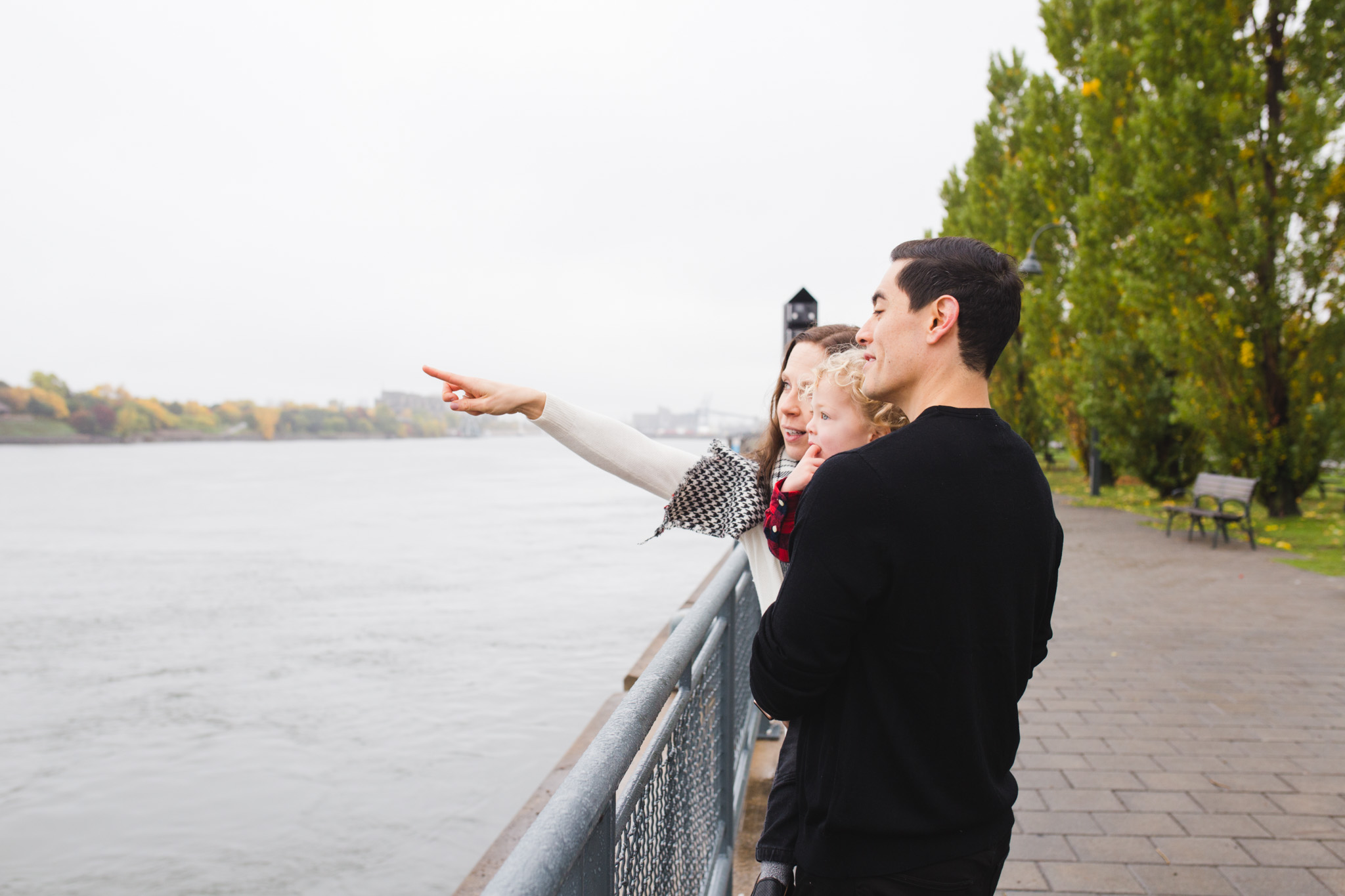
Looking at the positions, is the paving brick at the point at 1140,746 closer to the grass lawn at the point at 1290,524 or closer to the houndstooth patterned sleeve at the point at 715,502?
the houndstooth patterned sleeve at the point at 715,502

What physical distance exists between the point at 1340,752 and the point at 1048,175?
2258 cm

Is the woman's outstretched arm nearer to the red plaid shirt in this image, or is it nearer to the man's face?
the red plaid shirt

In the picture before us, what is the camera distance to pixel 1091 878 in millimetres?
3625

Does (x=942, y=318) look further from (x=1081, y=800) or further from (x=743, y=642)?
(x=1081, y=800)

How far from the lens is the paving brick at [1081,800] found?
4.31 m

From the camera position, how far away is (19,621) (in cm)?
1466

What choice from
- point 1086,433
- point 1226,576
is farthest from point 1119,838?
point 1086,433

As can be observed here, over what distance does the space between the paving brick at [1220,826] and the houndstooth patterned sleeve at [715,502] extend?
10.3 feet

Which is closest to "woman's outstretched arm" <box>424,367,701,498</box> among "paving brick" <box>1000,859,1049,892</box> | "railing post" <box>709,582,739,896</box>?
"railing post" <box>709,582,739,896</box>

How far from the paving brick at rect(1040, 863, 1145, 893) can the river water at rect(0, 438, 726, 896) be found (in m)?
3.56

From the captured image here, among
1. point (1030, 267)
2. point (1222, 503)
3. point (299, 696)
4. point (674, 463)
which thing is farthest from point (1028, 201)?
point (674, 463)

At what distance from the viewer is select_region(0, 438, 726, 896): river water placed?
634 centimetres

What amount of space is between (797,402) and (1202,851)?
3003 millimetres

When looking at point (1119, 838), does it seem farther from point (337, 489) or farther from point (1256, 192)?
point (337, 489)
